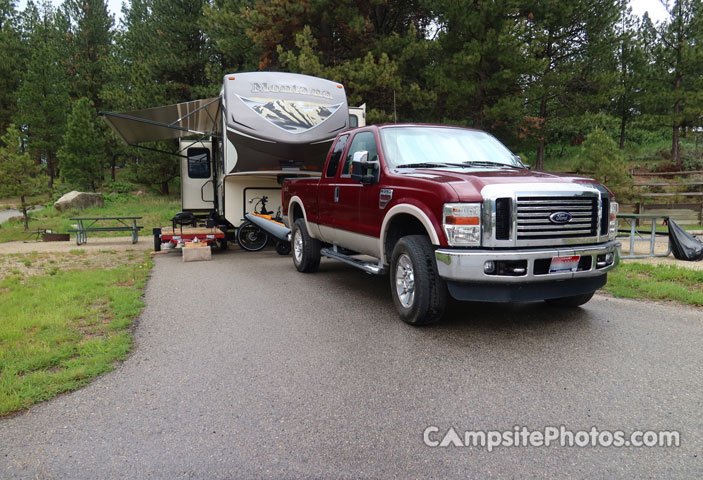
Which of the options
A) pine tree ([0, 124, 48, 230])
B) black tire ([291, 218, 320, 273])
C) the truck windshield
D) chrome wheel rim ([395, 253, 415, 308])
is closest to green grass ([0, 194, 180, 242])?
pine tree ([0, 124, 48, 230])

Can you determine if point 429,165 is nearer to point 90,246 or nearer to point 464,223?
point 464,223

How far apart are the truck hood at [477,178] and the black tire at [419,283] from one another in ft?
2.23

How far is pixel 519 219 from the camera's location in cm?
462

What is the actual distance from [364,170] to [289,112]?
512 centimetres

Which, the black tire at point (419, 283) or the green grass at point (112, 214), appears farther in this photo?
the green grass at point (112, 214)

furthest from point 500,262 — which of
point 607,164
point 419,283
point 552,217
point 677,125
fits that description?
point 677,125

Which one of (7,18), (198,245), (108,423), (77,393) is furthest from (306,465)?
(7,18)

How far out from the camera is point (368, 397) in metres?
3.61

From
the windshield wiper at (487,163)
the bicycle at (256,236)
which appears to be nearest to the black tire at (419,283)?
the windshield wiper at (487,163)

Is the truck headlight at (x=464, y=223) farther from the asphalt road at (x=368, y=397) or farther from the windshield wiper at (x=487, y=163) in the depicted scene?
the windshield wiper at (x=487, y=163)

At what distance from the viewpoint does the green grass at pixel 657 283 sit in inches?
256

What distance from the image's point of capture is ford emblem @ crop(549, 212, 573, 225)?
4723 mm

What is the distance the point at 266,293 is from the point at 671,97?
25.7 meters

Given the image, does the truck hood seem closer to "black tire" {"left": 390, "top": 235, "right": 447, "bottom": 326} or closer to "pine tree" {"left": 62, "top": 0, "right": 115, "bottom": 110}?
"black tire" {"left": 390, "top": 235, "right": 447, "bottom": 326}
